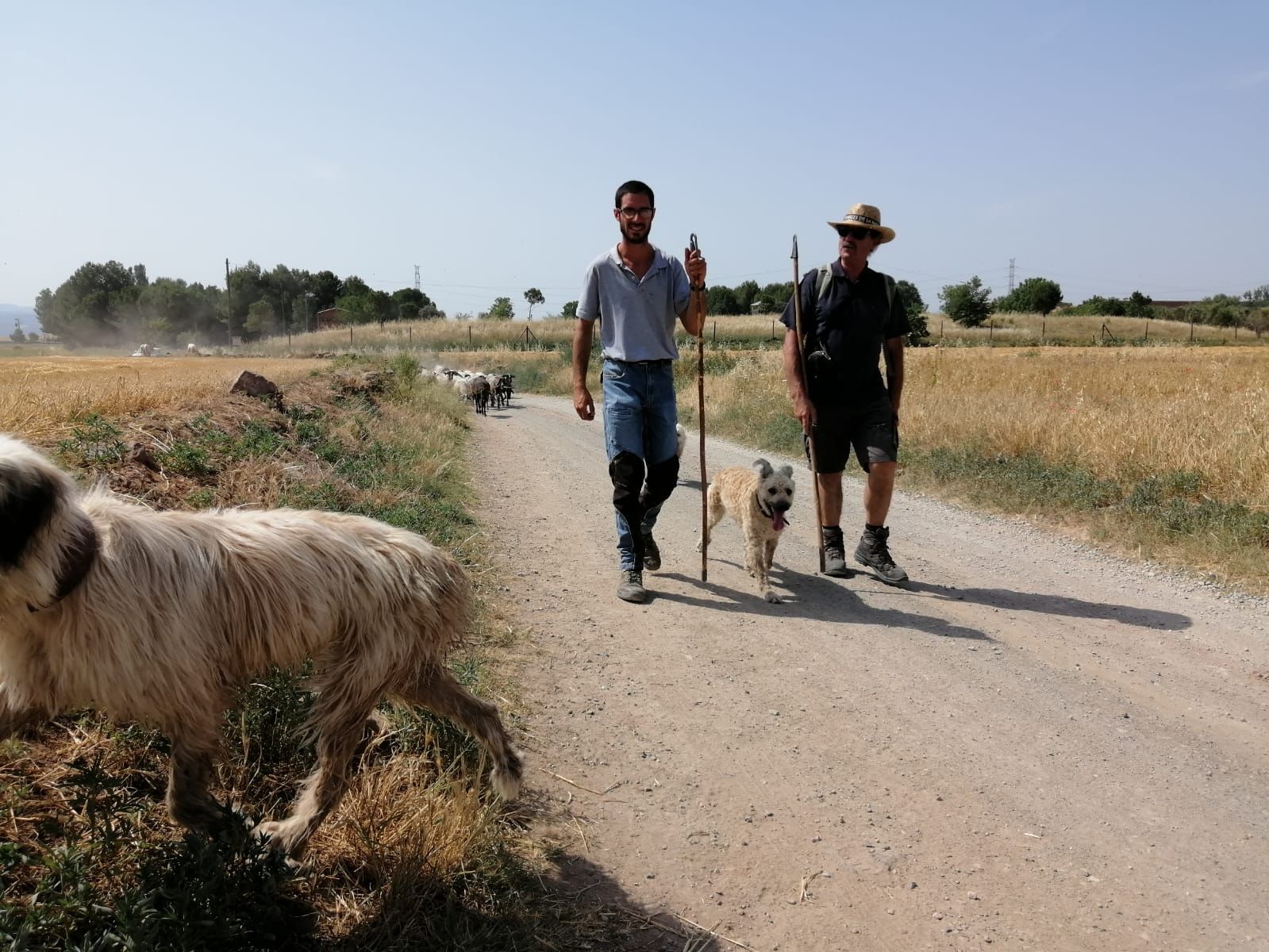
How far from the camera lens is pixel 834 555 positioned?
23.7 feet

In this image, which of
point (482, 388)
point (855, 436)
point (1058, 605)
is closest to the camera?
point (1058, 605)

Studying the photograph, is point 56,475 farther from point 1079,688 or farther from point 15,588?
point 1079,688

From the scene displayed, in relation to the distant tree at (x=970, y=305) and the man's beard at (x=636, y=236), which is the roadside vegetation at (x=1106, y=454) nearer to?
the man's beard at (x=636, y=236)

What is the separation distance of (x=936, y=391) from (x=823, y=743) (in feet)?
42.7

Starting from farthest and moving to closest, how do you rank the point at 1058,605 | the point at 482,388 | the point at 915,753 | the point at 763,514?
the point at 482,388 < the point at 763,514 < the point at 1058,605 < the point at 915,753

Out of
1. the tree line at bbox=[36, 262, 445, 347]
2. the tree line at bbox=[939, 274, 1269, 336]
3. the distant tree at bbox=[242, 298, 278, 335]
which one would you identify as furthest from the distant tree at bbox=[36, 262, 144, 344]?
the tree line at bbox=[939, 274, 1269, 336]

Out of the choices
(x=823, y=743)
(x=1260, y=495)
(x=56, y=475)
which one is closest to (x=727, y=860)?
(x=823, y=743)

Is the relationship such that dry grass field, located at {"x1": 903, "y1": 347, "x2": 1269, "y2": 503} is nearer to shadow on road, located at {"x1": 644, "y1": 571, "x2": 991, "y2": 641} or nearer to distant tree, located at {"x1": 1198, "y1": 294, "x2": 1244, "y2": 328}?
shadow on road, located at {"x1": 644, "y1": 571, "x2": 991, "y2": 641}

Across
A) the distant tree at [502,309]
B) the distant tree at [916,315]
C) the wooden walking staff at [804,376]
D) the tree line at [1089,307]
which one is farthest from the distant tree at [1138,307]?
the wooden walking staff at [804,376]

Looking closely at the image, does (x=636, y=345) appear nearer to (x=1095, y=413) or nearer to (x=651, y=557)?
(x=651, y=557)

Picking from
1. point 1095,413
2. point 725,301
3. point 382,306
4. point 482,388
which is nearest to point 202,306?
point 382,306

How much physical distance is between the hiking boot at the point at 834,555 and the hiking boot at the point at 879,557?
0.53 ft

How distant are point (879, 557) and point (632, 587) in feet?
6.73

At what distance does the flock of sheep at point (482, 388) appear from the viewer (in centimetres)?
2291
